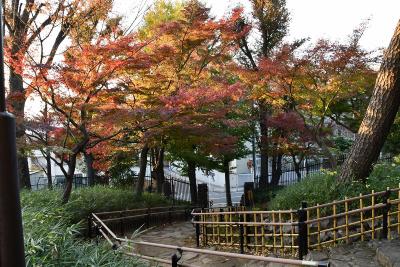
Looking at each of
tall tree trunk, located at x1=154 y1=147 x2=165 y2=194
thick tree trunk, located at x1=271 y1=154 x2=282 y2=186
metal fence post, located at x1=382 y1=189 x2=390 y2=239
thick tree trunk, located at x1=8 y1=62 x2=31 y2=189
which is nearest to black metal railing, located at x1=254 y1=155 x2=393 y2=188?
thick tree trunk, located at x1=271 y1=154 x2=282 y2=186

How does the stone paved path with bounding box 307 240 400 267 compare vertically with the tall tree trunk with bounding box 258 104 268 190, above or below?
below

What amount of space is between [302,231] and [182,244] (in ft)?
14.7

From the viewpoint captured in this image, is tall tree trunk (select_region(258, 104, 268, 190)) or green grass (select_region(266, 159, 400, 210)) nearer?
green grass (select_region(266, 159, 400, 210))

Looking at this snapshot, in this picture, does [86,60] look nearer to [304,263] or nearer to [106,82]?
[106,82]

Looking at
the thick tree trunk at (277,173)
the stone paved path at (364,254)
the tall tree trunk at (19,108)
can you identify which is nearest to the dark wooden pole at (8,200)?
the stone paved path at (364,254)

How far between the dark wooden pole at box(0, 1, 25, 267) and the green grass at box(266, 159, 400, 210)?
7.56 metres

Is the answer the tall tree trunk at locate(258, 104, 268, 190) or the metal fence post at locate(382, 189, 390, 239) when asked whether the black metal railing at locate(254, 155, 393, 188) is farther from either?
the metal fence post at locate(382, 189, 390, 239)

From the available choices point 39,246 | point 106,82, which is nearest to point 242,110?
point 106,82

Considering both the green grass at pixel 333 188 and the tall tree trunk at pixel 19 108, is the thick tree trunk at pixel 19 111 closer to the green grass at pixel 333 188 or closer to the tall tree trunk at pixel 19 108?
the tall tree trunk at pixel 19 108

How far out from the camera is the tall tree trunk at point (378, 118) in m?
8.47

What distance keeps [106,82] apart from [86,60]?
1.07m

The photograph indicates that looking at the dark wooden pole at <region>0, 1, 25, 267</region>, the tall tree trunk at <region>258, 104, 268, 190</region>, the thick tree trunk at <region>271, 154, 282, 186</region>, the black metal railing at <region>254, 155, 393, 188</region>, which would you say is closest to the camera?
the dark wooden pole at <region>0, 1, 25, 267</region>

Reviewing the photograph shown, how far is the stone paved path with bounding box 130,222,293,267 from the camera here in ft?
25.0

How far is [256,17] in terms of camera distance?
68.6 ft
